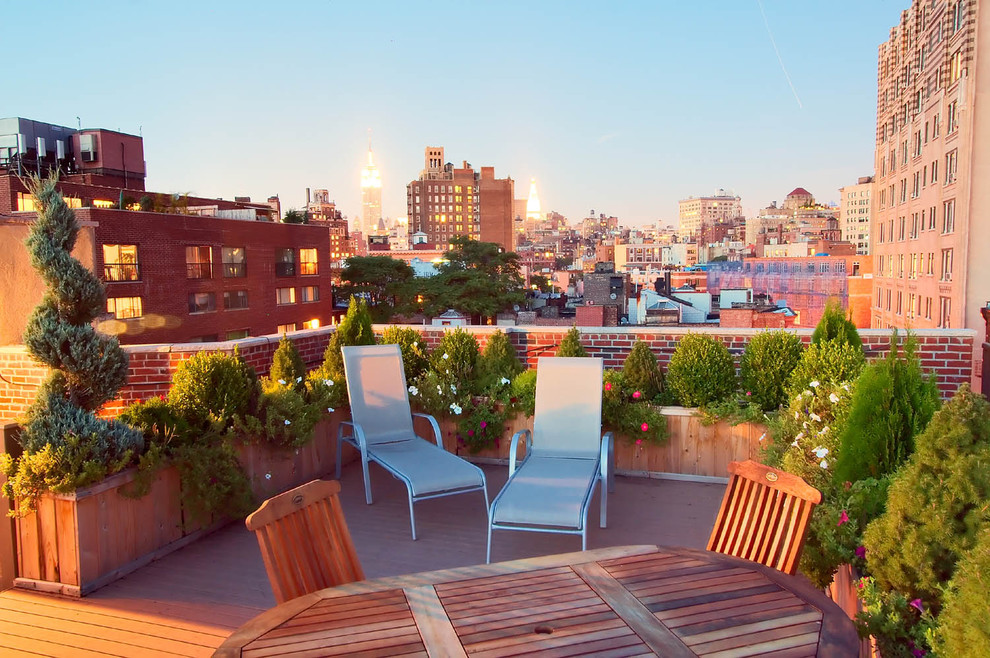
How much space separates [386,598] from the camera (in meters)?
2.28

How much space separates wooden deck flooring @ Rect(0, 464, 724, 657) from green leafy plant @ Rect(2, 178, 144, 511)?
679mm

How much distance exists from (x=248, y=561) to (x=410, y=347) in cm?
313

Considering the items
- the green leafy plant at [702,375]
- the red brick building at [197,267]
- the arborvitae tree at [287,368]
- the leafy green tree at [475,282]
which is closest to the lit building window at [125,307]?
the red brick building at [197,267]

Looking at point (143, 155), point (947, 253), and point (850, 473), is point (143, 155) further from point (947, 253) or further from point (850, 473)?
point (850, 473)

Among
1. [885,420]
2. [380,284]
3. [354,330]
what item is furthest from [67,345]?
[380,284]

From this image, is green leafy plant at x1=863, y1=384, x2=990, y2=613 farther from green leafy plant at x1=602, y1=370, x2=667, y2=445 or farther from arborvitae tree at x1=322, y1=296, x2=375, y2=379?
arborvitae tree at x1=322, y1=296, x2=375, y2=379

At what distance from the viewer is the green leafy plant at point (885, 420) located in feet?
11.2

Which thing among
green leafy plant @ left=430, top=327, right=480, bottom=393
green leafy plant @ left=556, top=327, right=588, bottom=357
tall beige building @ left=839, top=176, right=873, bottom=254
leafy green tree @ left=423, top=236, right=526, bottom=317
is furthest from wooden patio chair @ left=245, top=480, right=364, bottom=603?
tall beige building @ left=839, top=176, right=873, bottom=254

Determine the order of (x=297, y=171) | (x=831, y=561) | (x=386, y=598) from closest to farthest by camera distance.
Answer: (x=386, y=598), (x=831, y=561), (x=297, y=171)

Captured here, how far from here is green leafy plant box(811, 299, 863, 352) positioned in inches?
227

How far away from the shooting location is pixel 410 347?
713 centimetres

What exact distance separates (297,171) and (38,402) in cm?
9911

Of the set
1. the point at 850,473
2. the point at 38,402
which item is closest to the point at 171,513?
the point at 38,402

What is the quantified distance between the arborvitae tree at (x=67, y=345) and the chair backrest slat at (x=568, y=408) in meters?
2.95
